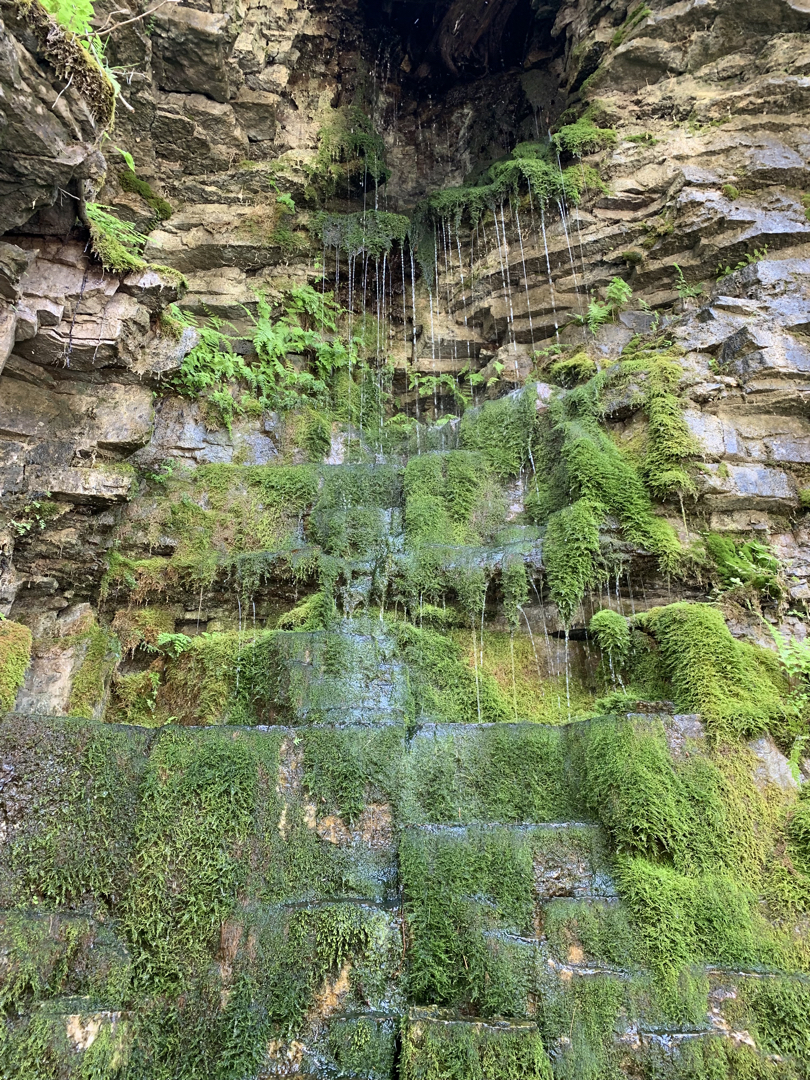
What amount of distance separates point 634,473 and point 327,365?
6420 mm

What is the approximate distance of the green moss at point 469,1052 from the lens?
4527 millimetres

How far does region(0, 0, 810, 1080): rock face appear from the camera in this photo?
502 centimetres

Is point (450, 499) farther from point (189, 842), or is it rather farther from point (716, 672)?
point (189, 842)

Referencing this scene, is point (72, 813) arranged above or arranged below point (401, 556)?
below

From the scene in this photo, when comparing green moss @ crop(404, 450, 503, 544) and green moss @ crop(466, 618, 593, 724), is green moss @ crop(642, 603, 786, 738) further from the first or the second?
green moss @ crop(404, 450, 503, 544)

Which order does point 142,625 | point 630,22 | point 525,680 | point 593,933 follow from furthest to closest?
point 630,22
point 142,625
point 525,680
point 593,933

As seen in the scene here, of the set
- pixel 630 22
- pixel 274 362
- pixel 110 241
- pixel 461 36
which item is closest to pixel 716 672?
pixel 110 241

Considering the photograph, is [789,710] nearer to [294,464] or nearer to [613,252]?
[294,464]

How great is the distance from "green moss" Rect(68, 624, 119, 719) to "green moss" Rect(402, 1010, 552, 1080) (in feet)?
16.1

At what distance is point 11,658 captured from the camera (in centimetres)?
660

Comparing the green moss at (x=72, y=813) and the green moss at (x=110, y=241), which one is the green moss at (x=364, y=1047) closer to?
the green moss at (x=72, y=813)

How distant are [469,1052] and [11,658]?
5074mm

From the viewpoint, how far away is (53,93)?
6.59 metres

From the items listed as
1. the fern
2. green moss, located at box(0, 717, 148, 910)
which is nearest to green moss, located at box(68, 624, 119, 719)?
green moss, located at box(0, 717, 148, 910)
